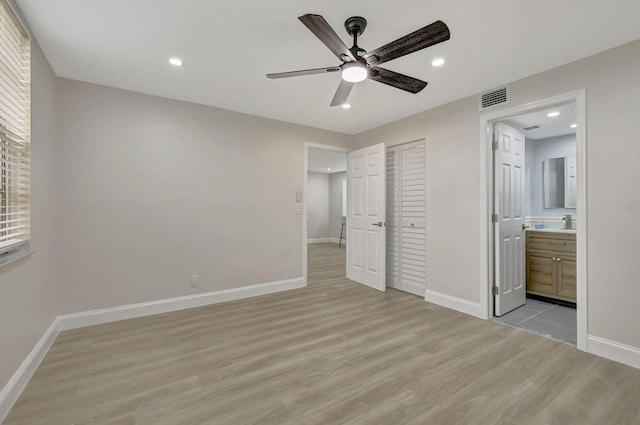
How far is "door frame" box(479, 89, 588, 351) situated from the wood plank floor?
34 centimetres

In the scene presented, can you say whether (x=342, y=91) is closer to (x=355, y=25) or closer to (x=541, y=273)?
(x=355, y=25)

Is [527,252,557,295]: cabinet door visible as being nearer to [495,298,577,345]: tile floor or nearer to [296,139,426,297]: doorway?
[495,298,577,345]: tile floor

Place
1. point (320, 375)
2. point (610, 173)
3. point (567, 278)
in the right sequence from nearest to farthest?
1. point (320, 375)
2. point (610, 173)
3. point (567, 278)

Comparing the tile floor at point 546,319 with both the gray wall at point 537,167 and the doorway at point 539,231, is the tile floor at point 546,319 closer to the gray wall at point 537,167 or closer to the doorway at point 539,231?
the doorway at point 539,231

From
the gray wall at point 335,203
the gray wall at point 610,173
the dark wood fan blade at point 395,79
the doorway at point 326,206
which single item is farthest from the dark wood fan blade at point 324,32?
the gray wall at point 335,203

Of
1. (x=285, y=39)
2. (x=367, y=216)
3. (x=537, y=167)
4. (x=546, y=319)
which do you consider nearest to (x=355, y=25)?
(x=285, y=39)

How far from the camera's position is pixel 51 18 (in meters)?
1.92

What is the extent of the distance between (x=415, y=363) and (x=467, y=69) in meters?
2.62

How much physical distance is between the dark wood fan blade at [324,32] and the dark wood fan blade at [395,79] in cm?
30

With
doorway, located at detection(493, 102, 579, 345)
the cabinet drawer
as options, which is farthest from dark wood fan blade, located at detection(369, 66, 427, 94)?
the cabinet drawer

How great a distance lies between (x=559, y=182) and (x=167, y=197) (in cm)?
550

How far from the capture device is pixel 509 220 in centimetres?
327

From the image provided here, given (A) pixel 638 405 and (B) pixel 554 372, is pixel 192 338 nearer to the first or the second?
(B) pixel 554 372

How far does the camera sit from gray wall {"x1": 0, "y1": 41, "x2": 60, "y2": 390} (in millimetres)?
1763
